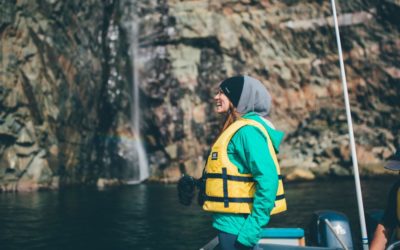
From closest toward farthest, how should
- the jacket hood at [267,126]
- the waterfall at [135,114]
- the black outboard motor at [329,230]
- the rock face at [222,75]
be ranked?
the jacket hood at [267,126] < the black outboard motor at [329,230] < the rock face at [222,75] < the waterfall at [135,114]

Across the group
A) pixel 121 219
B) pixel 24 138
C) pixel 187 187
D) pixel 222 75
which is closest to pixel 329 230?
pixel 187 187

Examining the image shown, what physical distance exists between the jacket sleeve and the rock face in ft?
113

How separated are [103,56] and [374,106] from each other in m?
26.8

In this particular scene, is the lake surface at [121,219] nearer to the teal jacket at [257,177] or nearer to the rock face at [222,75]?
the teal jacket at [257,177]

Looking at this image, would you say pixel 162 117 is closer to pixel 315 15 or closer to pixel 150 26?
pixel 150 26

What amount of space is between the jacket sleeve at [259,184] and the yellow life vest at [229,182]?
12cm

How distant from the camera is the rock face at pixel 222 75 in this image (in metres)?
41.5

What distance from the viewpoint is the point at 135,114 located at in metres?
45.5

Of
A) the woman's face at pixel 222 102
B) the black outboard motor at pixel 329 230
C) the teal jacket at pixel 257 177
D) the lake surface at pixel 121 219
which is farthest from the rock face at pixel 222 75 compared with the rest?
the teal jacket at pixel 257 177

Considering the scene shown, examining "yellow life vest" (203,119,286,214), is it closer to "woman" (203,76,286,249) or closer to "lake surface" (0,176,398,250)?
"woman" (203,76,286,249)

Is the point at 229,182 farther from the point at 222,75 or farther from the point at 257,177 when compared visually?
the point at 222,75

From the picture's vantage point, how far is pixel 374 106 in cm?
4700

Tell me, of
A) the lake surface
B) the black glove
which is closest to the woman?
the black glove

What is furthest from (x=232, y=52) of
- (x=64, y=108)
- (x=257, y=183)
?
(x=257, y=183)
